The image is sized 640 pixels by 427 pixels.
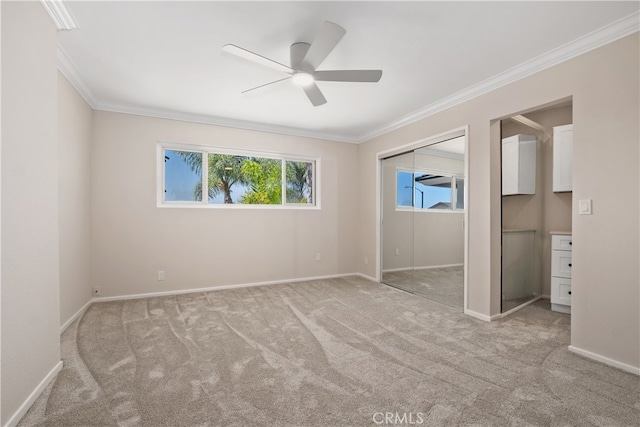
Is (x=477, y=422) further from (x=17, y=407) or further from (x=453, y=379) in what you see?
Result: (x=17, y=407)

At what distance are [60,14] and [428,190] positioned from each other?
451cm

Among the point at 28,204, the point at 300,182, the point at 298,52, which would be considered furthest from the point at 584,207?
the point at 28,204

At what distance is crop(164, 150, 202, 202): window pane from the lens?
159 inches

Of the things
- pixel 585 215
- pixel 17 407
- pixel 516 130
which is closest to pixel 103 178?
pixel 17 407

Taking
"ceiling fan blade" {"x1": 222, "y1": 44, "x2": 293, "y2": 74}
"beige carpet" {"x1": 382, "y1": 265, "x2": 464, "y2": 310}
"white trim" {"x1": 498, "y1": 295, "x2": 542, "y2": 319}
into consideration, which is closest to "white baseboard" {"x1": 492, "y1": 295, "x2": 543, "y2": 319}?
"white trim" {"x1": 498, "y1": 295, "x2": 542, "y2": 319}

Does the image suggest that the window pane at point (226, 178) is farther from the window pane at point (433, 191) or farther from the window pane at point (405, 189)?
the window pane at point (433, 191)

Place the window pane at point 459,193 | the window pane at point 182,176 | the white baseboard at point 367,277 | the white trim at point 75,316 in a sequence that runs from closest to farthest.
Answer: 1. the white trim at point 75,316
2. the window pane at point 182,176
3. the window pane at point 459,193
4. the white baseboard at point 367,277

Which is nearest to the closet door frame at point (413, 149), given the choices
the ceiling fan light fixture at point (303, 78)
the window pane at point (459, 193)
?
the window pane at point (459, 193)

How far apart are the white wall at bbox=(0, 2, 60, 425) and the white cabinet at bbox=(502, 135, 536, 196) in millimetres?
4660

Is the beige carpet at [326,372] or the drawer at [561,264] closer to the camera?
the beige carpet at [326,372]

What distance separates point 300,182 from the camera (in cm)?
490

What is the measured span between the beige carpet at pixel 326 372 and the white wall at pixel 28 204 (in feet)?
0.93

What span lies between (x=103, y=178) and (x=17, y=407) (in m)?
2.77

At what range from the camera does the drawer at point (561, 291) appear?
3.24 meters
